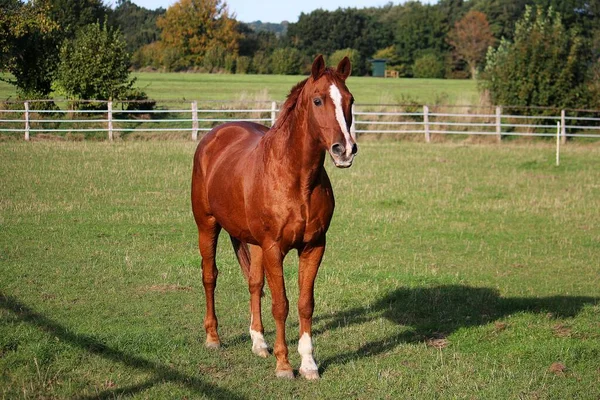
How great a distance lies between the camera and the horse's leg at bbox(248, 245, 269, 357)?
21.0 ft

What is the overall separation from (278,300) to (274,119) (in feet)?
70.6

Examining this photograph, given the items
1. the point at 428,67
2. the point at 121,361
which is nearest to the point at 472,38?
the point at 428,67

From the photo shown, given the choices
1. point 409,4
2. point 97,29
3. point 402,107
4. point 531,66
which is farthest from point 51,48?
point 409,4

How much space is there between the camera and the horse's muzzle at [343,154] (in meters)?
5.05

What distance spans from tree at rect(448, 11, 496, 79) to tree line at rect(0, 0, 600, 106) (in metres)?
0.15

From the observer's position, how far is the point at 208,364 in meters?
6.02

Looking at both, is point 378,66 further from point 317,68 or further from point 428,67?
point 317,68

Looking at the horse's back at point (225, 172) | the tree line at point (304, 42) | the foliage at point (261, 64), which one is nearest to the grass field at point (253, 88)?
the tree line at point (304, 42)

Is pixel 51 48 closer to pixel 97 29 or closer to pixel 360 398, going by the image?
pixel 97 29

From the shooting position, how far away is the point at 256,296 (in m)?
6.51

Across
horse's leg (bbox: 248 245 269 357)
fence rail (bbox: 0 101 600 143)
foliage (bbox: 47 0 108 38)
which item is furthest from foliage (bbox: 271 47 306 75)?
horse's leg (bbox: 248 245 269 357)

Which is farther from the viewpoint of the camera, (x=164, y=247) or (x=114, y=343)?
(x=164, y=247)

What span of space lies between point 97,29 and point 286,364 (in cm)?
2388

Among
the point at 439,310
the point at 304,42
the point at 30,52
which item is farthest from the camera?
the point at 304,42
